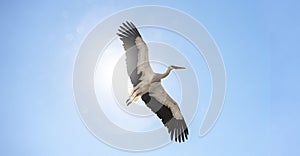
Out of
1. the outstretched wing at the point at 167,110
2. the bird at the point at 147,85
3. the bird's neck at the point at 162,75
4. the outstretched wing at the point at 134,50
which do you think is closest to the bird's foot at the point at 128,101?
the bird at the point at 147,85

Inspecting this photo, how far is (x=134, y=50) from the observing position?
25.6 feet

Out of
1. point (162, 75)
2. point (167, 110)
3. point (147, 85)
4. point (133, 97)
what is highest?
point (162, 75)

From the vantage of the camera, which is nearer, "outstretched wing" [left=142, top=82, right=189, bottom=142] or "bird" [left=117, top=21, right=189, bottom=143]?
"bird" [left=117, top=21, right=189, bottom=143]

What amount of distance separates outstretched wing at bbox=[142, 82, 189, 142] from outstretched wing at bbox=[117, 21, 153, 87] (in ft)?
1.41

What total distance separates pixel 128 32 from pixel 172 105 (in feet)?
5.19

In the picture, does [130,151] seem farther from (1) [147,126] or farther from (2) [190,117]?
(2) [190,117]

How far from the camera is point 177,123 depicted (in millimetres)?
8336

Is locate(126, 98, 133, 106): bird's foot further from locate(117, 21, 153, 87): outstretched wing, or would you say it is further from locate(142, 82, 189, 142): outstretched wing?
locate(117, 21, 153, 87): outstretched wing

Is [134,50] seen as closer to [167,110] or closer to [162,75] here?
[162,75]

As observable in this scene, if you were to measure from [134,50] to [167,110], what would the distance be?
1.34 metres

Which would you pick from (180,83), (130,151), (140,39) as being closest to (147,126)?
(130,151)

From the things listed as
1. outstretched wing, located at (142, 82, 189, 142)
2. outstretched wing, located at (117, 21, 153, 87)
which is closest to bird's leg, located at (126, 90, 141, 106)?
outstretched wing, located at (142, 82, 189, 142)

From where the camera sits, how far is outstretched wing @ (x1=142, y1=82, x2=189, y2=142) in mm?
8227

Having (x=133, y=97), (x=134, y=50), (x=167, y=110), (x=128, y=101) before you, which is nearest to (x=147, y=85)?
(x=133, y=97)
